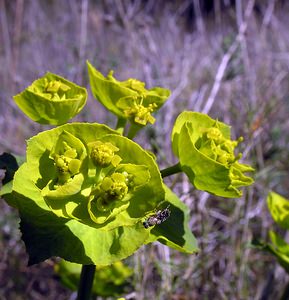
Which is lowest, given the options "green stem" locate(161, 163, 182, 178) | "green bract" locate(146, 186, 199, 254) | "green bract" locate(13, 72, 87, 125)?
"green bract" locate(146, 186, 199, 254)

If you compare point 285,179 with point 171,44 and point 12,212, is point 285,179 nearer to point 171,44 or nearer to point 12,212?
point 12,212

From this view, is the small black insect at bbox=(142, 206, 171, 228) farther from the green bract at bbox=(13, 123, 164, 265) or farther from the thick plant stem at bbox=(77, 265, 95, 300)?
the thick plant stem at bbox=(77, 265, 95, 300)

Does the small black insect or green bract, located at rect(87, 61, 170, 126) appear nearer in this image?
the small black insect

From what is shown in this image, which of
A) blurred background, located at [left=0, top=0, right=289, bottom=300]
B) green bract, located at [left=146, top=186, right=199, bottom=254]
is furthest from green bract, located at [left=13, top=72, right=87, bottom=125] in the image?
blurred background, located at [left=0, top=0, right=289, bottom=300]

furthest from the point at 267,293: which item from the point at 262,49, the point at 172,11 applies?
the point at 172,11

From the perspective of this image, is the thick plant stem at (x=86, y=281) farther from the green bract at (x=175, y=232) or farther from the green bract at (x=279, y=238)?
the green bract at (x=279, y=238)

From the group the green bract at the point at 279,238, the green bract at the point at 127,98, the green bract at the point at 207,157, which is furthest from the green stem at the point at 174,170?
the green bract at the point at 279,238

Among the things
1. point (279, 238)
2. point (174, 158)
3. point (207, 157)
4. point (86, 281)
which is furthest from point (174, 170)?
point (174, 158)
